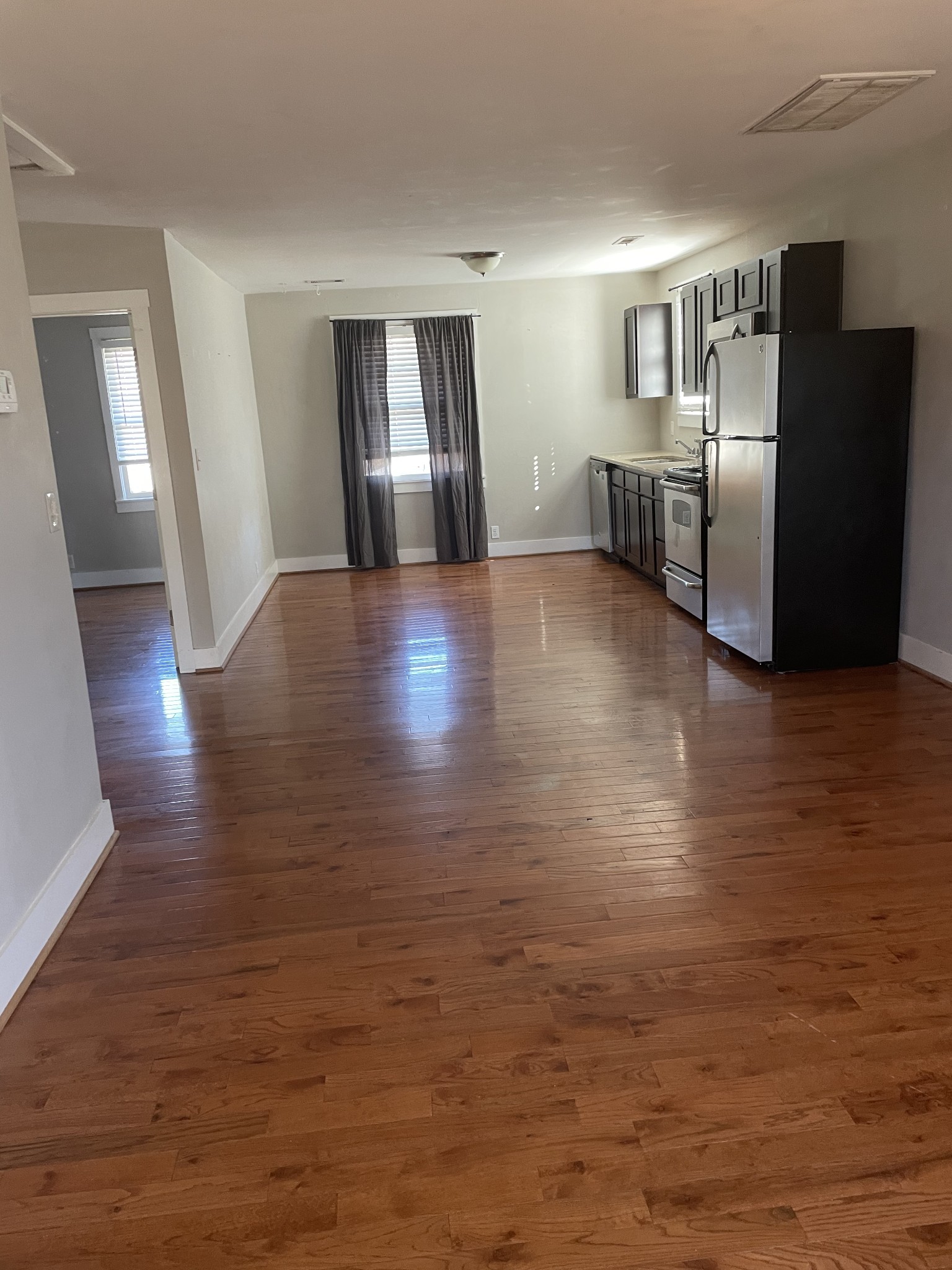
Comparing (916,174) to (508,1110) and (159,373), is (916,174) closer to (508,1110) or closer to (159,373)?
(159,373)

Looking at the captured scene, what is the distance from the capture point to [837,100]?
3.28 meters

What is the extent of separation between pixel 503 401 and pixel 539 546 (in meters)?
1.41

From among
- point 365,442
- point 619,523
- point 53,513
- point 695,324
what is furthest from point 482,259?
point 53,513

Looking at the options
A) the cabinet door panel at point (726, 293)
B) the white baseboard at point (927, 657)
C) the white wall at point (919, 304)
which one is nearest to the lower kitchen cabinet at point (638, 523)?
the cabinet door panel at point (726, 293)

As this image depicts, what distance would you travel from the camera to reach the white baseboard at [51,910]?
231 cm

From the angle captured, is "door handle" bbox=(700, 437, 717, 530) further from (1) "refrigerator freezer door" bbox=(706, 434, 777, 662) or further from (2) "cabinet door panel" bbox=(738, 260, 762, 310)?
(2) "cabinet door panel" bbox=(738, 260, 762, 310)

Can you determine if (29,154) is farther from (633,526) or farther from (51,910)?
(633,526)

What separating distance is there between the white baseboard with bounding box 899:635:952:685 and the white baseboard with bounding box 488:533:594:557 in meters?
4.24

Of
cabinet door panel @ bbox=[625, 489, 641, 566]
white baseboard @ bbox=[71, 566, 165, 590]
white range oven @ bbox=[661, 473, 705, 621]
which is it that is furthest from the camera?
white baseboard @ bbox=[71, 566, 165, 590]

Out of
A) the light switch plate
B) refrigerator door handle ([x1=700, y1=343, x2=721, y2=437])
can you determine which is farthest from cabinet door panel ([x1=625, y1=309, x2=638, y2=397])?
the light switch plate

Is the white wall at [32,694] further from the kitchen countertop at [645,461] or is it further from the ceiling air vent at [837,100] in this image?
the kitchen countertop at [645,461]

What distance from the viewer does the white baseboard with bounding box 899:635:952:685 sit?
4.25 metres

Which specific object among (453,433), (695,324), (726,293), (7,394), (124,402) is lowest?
(453,433)

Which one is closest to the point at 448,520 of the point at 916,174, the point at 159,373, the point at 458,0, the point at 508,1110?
the point at 159,373
